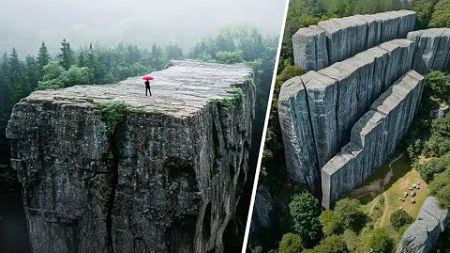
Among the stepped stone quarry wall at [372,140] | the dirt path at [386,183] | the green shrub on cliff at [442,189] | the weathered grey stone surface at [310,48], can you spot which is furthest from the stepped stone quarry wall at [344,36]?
the green shrub on cliff at [442,189]

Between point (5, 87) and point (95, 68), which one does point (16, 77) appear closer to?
point (5, 87)

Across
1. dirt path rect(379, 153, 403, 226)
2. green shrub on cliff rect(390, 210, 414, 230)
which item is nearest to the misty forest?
dirt path rect(379, 153, 403, 226)

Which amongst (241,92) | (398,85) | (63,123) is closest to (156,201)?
(63,123)

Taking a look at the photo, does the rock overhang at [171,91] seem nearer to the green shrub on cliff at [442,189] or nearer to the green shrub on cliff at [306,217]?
the green shrub on cliff at [306,217]

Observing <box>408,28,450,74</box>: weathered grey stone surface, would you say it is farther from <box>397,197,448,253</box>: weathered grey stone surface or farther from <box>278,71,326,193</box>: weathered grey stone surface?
<box>397,197,448,253</box>: weathered grey stone surface

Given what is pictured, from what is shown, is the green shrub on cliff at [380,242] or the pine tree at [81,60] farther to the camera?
the pine tree at [81,60]

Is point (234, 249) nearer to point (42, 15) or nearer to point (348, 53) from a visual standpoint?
point (348, 53)
